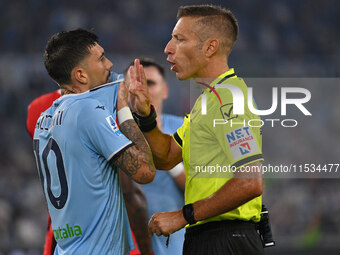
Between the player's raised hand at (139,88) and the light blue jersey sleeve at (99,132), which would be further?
the player's raised hand at (139,88)

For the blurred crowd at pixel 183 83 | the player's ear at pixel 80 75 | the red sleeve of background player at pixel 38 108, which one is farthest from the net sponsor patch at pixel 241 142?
the blurred crowd at pixel 183 83

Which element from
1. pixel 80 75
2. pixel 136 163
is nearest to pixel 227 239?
pixel 136 163

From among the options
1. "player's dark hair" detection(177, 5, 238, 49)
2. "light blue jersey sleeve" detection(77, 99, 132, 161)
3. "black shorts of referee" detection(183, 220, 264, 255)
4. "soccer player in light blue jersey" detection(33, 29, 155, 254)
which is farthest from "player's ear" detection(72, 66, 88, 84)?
"black shorts of referee" detection(183, 220, 264, 255)

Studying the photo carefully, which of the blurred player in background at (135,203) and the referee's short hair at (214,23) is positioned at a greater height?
the referee's short hair at (214,23)

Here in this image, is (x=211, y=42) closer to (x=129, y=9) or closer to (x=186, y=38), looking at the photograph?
(x=186, y=38)

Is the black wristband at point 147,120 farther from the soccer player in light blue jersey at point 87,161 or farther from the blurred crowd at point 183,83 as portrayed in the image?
the blurred crowd at point 183,83

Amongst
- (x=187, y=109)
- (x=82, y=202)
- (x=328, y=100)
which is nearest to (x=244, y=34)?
(x=328, y=100)

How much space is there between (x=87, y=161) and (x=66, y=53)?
2.07 feet

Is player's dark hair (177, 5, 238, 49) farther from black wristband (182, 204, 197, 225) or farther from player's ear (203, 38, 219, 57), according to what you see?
black wristband (182, 204, 197, 225)

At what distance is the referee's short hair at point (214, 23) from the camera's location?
3.08 meters

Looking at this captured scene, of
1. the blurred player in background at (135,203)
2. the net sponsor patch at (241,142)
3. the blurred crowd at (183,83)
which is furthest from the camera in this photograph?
the blurred crowd at (183,83)

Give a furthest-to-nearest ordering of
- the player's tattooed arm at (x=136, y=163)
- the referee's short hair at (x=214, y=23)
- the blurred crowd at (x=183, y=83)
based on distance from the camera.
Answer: the blurred crowd at (x=183, y=83) < the referee's short hair at (x=214, y=23) < the player's tattooed arm at (x=136, y=163)

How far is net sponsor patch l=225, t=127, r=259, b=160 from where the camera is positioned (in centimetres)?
259

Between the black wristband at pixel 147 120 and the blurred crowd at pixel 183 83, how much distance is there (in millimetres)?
5141
